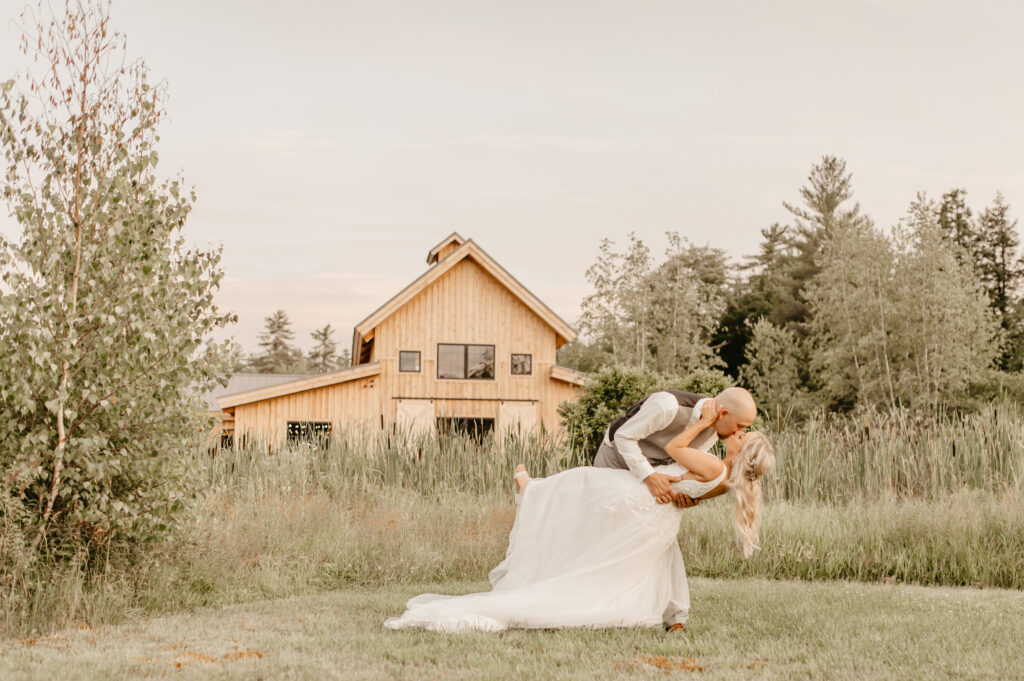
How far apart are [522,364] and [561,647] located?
72.3 ft

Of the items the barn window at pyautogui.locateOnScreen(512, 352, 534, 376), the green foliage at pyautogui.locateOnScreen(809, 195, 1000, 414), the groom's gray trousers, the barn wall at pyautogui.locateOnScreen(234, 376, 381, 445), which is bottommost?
the groom's gray trousers

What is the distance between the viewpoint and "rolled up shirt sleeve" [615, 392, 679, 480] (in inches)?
233

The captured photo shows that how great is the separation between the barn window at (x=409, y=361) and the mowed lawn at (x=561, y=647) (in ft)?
65.5

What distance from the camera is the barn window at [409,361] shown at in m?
27.1

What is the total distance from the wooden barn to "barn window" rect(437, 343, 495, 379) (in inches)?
1.2

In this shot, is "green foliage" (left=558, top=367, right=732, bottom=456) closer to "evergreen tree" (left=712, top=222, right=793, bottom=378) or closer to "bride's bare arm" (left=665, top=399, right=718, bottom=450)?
"bride's bare arm" (left=665, top=399, right=718, bottom=450)

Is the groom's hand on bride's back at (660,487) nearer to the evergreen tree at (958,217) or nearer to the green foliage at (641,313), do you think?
the green foliage at (641,313)

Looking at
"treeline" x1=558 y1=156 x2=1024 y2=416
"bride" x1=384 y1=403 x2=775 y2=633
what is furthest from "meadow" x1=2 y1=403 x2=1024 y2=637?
"treeline" x1=558 y1=156 x2=1024 y2=416

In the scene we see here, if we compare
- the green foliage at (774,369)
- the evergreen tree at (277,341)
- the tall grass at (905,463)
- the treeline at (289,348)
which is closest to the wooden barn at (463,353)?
the green foliage at (774,369)

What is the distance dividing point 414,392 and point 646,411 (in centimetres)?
2151

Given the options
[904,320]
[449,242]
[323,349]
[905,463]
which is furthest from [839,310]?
[323,349]

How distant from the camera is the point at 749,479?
19.4 feet

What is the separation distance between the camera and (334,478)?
11469 millimetres

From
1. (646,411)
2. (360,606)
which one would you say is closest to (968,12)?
(646,411)
